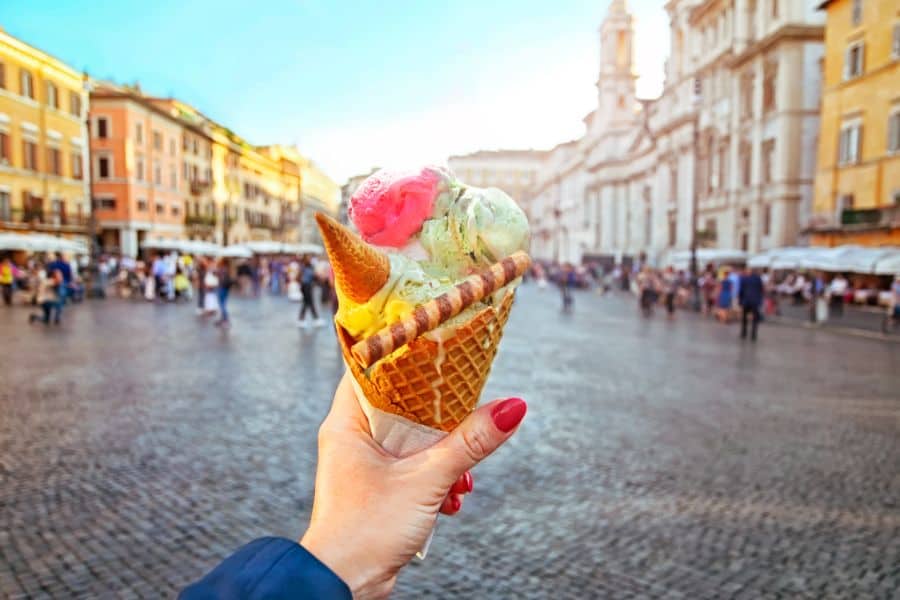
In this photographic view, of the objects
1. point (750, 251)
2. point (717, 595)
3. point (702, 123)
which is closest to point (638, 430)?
point (717, 595)

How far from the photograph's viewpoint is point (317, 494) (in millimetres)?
1292

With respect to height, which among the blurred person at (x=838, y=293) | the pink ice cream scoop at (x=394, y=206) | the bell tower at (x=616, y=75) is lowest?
the blurred person at (x=838, y=293)

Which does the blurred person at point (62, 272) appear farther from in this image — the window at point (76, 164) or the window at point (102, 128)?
the window at point (102, 128)

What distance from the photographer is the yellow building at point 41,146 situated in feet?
101

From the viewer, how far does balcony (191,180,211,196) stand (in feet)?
170

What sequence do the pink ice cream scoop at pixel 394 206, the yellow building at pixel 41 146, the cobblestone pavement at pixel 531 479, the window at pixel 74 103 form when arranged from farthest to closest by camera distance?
the window at pixel 74 103, the yellow building at pixel 41 146, the cobblestone pavement at pixel 531 479, the pink ice cream scoop at pixel 394 206

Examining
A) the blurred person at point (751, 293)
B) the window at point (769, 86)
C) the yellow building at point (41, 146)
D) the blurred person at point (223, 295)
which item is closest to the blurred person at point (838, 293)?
the blurred person at point (751, 293)

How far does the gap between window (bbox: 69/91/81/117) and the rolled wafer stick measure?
4033 centimetres

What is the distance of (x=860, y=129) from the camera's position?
2644cm

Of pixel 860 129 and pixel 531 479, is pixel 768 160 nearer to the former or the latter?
pixel 860 129

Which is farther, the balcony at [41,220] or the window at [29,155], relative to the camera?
the window at [29,155]

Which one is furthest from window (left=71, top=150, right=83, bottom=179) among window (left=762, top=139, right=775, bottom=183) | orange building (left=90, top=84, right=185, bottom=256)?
window (left=762, top=139, right=775, bottom=183)

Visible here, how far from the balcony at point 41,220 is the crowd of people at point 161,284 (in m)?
2.15

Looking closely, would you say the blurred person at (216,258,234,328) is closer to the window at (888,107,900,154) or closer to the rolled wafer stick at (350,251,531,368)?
the rolled wafer stick at (350,251,531,368)
